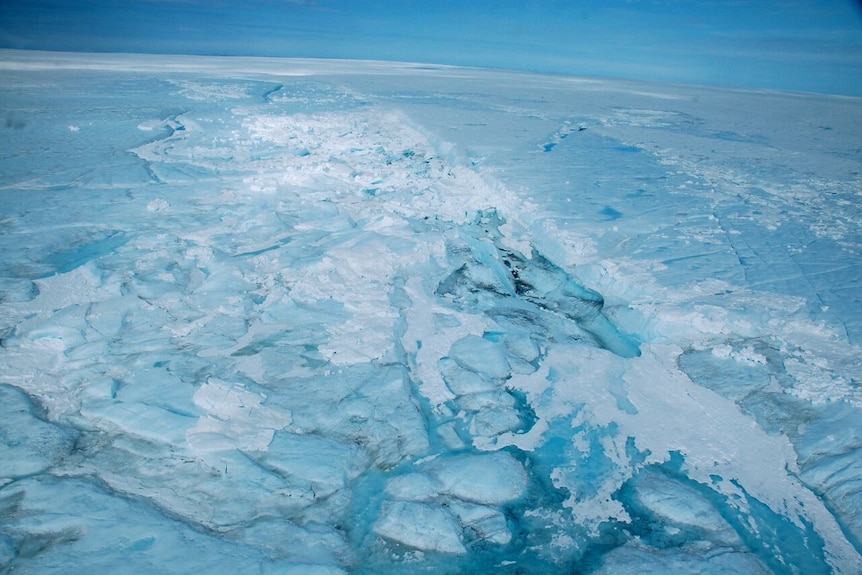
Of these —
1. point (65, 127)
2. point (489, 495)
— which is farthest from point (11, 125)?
point (489, 495)

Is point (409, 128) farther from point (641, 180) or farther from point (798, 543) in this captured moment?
point (798, 543)

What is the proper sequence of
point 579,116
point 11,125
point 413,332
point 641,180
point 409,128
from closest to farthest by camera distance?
point 413,332 < point 641,180 < point 11,125 < point 409,128 < point 579,116

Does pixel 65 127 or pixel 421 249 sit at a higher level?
pixel 65 127

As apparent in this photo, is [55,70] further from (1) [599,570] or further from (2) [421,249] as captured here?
(1) [599,570]

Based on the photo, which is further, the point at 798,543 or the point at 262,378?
the point at 262,378

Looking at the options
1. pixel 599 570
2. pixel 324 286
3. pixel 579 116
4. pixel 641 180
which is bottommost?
pixel 599 570

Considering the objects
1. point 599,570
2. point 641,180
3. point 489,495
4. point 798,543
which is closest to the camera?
point 599,570

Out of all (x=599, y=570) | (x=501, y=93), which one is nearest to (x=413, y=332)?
(x=599, y=570)
